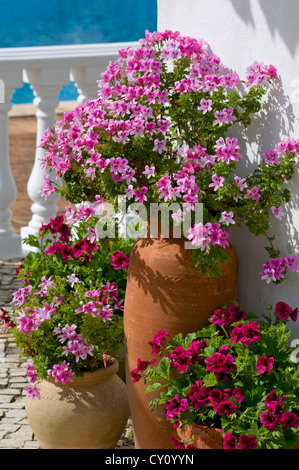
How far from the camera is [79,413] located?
3818 millimetres

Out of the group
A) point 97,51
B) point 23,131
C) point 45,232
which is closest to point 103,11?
point 23,131

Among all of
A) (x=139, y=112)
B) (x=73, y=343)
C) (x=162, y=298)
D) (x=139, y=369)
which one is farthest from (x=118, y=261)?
(x=139, y=112)

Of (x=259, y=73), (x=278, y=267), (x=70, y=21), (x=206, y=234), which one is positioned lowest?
(x=278, y=267)

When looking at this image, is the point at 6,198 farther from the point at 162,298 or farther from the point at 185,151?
the point at 185,151

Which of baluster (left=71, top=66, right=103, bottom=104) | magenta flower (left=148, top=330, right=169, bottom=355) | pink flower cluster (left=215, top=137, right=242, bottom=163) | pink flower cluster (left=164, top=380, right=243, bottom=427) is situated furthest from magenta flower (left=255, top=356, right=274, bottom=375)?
baluster (left=71, top=66, right=103, bottom=104)

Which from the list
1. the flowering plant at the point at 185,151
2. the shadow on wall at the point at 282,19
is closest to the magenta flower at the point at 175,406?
the flowering plant at the point at 185,151

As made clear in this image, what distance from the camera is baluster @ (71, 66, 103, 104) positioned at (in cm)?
676

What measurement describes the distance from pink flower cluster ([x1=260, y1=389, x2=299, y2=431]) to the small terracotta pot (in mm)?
224

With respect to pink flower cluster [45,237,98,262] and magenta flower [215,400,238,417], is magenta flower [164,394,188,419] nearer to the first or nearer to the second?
magenta flower [215,400,238,417]

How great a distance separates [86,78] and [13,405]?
3195mm

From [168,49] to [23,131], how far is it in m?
10.1

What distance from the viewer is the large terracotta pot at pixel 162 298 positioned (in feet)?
11.4

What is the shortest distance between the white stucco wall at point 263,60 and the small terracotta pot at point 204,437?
26.0 inches
